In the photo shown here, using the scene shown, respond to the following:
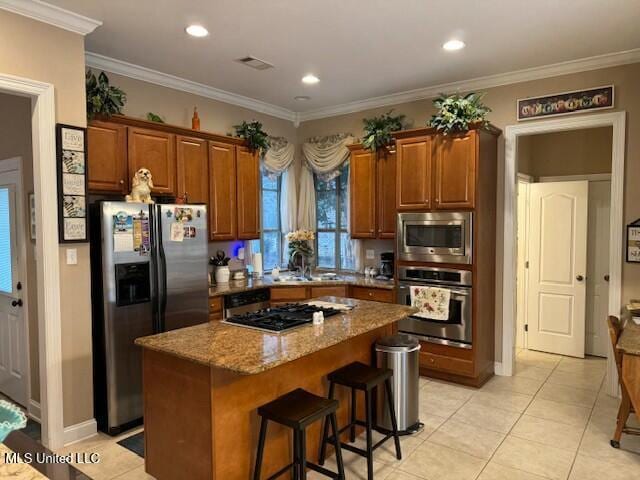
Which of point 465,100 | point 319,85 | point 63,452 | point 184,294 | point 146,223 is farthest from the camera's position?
point 319,85

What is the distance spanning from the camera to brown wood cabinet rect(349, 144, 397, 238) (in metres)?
5.00

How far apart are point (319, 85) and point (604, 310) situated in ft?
13.6

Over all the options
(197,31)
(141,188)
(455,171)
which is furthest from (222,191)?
(455,171)

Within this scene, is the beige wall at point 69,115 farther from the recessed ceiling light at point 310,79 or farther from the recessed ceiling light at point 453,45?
the recessed ceiling light at point 453,45

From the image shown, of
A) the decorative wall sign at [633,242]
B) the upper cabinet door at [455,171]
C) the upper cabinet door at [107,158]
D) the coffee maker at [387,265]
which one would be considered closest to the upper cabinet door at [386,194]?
the coffee maker at [387,265]

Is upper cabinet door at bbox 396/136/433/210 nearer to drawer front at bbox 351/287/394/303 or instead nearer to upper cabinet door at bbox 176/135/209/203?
drawer front at bbox 351/287/394/303

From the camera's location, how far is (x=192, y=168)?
435 cm

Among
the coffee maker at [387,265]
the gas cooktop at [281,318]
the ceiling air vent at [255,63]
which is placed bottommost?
the gas cooktop at [281,318]

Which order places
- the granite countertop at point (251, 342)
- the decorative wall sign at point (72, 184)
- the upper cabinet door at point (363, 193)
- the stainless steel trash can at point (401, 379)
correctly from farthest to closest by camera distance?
1. the upper cabinet door at point (363, 193)
2. the stainless steel trash can at point (401, 379)
3. the decorative wall sign at point (72, 184)
4. the granite countertop at point (251, 342)

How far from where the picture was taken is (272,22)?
10.6ft

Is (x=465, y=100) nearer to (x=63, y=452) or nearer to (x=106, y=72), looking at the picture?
(x=106, y=72)

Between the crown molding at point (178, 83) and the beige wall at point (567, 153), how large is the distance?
301cm

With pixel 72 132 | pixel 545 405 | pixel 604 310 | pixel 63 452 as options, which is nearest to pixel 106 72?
pixel 72 132

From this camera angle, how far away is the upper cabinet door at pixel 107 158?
3.56 m
